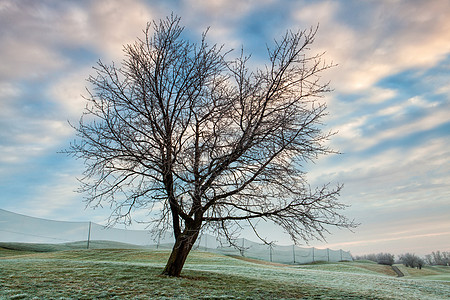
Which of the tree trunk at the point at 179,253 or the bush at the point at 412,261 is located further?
the bush at the point at 412,261

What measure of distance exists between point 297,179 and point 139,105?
200 inches

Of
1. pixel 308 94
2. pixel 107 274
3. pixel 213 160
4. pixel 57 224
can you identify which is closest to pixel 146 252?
pixel 57 224

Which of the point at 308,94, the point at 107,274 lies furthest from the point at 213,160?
the point at 107,274

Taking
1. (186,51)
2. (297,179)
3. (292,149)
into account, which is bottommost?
(297,179)

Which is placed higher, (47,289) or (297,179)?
(297,179)

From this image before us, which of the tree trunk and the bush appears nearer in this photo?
the tree trunk

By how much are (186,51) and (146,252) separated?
52.6ft

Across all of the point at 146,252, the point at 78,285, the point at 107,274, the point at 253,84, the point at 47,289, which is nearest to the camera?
the point at 47,289

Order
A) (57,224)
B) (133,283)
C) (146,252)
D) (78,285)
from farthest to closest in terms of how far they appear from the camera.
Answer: (57,224)
(146,252)
(133,283)
(78,285)

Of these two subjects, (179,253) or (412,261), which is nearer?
(179,253)

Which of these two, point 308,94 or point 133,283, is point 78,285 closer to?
point 133,283

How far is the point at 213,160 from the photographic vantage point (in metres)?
9.67

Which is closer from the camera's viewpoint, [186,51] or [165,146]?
[165,146]

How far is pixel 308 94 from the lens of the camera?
33.5 feet
